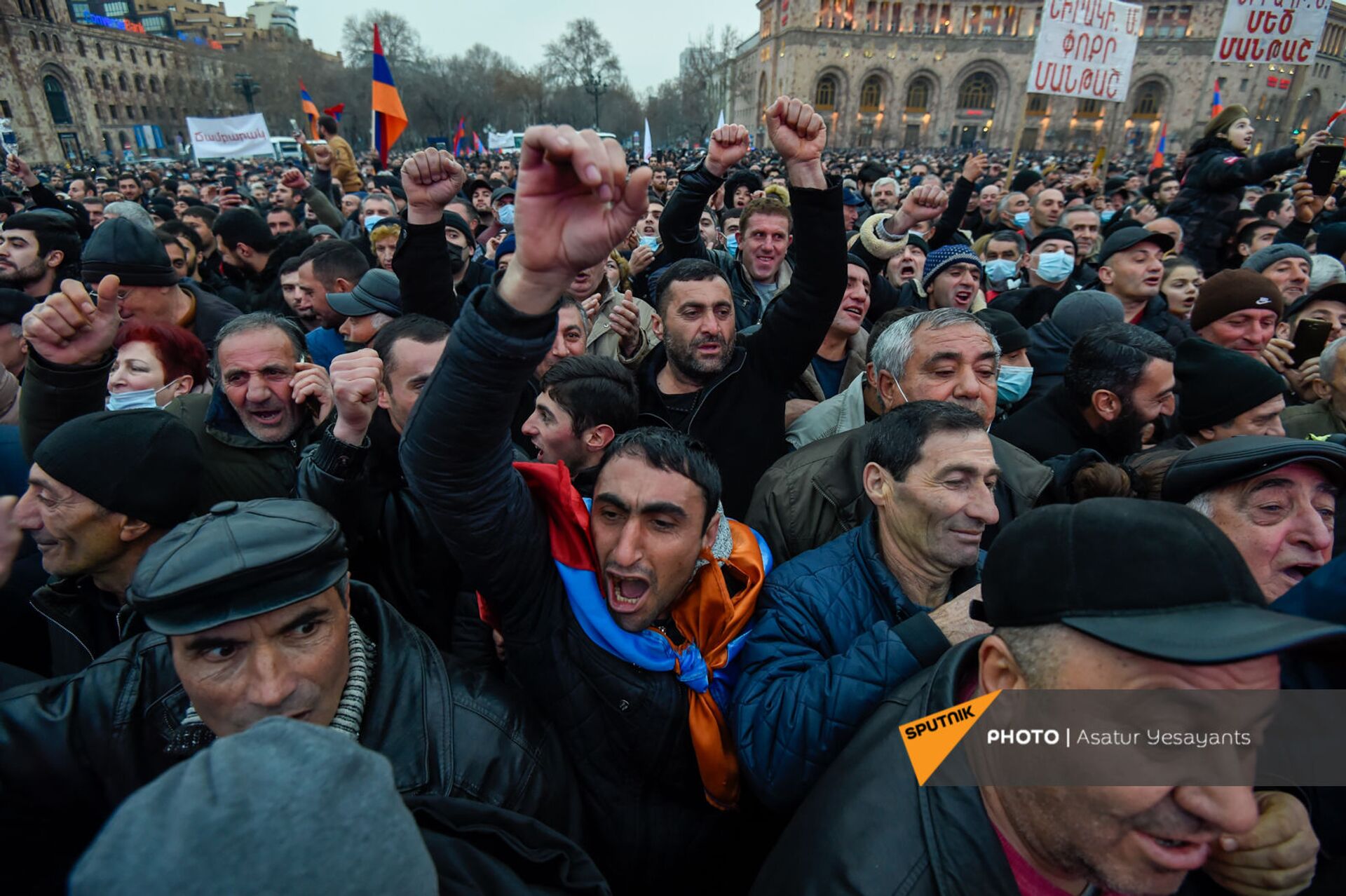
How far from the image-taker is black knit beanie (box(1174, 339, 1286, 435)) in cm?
276

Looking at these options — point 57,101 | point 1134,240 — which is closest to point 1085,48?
point 1134,240

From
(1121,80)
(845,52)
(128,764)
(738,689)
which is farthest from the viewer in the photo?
(845,52)

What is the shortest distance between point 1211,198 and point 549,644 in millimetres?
8803

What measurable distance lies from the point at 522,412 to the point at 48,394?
1798 mm

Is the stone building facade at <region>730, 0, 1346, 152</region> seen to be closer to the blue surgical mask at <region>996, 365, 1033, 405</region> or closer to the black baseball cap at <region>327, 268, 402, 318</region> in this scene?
the blue surgical mask at <region>996, 365, 1033, 405</region>

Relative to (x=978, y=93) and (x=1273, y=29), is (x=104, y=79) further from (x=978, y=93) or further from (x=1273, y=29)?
(x=1273, y=29)

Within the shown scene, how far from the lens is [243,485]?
8.28 ft

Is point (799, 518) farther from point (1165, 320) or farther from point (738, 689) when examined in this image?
Answer: point (1165, 320)

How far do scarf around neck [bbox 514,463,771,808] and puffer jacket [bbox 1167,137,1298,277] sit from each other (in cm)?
783

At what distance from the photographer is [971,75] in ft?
194

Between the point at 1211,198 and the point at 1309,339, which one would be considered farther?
the point at 1211,198

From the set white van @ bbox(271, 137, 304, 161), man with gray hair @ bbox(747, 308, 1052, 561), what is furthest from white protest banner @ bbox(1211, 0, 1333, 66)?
white van @ bbox(271, 137, 304, 161)

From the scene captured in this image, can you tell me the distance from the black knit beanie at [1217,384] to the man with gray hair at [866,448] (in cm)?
93

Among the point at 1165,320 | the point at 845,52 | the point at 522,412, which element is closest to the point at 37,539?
the point at 522,412
